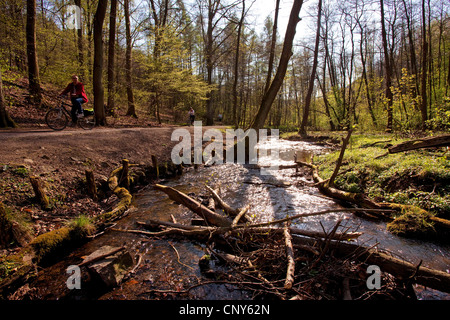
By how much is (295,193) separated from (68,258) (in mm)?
6027

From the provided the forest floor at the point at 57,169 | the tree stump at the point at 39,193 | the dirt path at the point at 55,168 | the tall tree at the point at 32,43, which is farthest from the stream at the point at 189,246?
the tall tree at the point at 32,43

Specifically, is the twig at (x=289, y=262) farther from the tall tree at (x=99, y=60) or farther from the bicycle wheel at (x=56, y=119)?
the tall tree at (x=99, y=60)

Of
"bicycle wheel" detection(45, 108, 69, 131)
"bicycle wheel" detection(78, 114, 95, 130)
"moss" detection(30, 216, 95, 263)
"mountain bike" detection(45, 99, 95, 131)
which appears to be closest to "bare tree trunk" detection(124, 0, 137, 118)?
"bicycle wheel" detection(78, 114, 95, 130)

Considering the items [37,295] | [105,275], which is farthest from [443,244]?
[37,295]

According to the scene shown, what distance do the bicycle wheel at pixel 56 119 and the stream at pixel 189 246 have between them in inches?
199

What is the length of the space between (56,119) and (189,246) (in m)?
8.50

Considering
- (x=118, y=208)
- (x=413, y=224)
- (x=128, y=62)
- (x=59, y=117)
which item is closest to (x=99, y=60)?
(x=59, y=117)

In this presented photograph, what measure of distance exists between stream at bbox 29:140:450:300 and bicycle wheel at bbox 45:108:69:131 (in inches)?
199

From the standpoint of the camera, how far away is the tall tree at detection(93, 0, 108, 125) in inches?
400

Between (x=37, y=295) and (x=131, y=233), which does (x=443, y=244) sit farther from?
(x=37, y=295)

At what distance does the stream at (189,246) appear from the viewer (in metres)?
2.73

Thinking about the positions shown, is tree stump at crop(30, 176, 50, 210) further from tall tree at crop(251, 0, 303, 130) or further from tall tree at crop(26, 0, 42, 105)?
tall tree at crop(26, 0, 42, 105)

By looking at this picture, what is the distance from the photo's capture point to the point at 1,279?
2.39m

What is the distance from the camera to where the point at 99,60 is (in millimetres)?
10648
